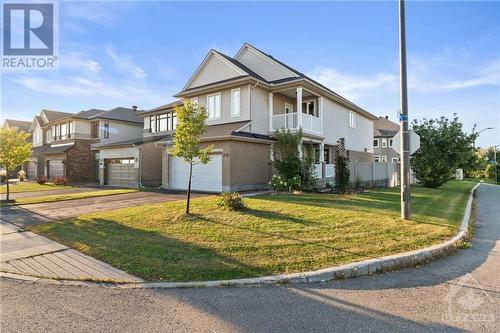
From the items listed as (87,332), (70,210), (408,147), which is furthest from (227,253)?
(70,210)

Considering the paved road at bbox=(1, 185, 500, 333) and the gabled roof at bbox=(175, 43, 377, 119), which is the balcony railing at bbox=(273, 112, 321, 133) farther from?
the paved road at bbox=(1, 185, 500, 333)

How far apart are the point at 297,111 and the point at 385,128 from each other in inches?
1306

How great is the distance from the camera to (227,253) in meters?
6.33

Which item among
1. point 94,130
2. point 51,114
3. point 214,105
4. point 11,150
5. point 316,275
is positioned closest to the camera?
point 316,275

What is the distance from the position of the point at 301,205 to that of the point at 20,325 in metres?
8.82

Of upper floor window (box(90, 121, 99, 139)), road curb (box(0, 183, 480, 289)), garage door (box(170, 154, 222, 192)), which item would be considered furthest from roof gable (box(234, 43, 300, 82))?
upper floor window (box(90, 121, 99, 139))

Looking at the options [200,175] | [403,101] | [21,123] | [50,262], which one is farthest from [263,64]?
[21,123]

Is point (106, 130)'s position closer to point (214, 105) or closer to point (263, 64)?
point (214, 105)

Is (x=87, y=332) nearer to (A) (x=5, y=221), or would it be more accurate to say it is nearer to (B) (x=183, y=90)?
(A) (x=5, y=221)

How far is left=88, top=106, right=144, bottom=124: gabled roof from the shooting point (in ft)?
106

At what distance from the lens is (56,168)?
33312mm

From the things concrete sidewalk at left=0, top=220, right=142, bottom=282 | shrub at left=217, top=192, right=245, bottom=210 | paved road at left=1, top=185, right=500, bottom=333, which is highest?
shrub at left=217, top=192, right=245, bottom=210

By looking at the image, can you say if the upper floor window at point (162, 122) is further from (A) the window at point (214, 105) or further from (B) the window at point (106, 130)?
(B) the window at point (106, 130)

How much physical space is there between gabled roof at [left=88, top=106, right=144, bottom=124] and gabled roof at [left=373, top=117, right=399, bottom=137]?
32893mm
